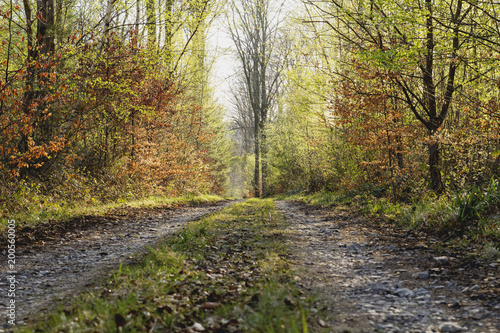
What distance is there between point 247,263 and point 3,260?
3970 millimetres

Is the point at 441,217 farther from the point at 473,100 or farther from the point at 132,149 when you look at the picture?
the point at 132,149

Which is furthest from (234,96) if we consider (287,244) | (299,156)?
(287,244)

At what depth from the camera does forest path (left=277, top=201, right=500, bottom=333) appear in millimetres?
2967

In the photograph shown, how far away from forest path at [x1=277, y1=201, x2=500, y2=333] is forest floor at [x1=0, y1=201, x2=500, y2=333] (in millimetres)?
10

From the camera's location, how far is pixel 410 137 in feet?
30.4

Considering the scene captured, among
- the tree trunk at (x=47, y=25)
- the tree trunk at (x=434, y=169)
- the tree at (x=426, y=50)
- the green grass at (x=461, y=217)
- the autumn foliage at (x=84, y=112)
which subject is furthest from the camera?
the tree trunk at (x=47, y=25)

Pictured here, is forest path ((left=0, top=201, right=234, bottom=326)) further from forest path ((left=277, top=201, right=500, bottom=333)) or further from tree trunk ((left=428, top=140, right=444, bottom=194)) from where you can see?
tree trunk ((left=428, top=140, right=444, bottom=194))

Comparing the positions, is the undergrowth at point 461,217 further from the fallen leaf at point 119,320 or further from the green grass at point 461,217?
the fallen leaf at point 119,320

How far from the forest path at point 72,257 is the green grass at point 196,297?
46 centimetres

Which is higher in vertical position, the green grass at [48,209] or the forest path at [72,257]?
the green grass at [48,209]

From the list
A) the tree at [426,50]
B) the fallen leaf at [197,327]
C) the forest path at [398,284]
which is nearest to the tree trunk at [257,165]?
the tree at [426,50]

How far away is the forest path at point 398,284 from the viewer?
2.97 m

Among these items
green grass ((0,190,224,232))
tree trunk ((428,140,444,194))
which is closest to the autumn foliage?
green grass ((0,190,224,232))

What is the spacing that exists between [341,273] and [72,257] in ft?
14.8
